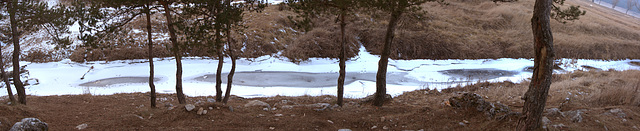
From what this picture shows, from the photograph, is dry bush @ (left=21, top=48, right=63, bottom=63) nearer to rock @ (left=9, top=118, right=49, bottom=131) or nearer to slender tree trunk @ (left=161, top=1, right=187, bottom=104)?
slender tree trunk @ (left=161, top=1, right=187, bottom=104)

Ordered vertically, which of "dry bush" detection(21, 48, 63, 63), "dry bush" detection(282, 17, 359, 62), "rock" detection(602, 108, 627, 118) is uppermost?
"dry bush" detection(282, 17, 359, 62)

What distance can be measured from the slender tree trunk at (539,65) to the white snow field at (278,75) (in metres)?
11.0

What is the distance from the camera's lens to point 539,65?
5031 mm

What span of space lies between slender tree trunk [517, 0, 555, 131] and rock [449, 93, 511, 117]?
52.6 inches

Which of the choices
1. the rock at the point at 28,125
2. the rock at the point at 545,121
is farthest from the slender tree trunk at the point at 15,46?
the rock at the point at 545,121

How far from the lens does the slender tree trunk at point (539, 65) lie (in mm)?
4824

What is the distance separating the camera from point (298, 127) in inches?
283

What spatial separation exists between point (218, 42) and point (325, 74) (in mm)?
14360

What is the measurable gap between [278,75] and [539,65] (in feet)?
58.6

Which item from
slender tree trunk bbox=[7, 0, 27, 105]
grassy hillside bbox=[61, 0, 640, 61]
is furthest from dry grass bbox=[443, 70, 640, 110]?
slender tree trunk bbox=[7, 0, 27, 105]

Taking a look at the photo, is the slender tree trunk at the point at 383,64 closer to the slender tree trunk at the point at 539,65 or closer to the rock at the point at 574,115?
the rock at the point at 574,115

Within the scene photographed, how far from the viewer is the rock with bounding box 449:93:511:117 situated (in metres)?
6.77

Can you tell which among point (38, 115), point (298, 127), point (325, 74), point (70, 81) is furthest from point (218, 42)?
point (70, 81)

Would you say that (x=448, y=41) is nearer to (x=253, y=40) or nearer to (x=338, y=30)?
(x=338, y=30)
